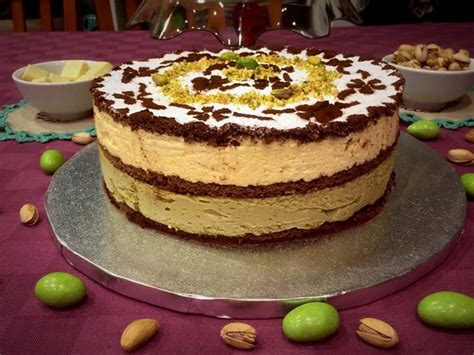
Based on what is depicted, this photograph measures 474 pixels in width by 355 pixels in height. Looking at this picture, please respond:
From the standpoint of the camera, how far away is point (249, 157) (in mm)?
1183

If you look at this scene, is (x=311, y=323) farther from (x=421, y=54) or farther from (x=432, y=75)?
(x=421, y=54)

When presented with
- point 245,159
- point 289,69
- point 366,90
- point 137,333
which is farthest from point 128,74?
point 137,333

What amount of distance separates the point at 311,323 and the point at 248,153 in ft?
1.32

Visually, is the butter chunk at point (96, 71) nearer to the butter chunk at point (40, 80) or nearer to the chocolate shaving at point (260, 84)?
the butter chunk at point (40, 80)

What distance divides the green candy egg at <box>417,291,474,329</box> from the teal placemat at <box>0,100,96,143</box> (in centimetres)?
144

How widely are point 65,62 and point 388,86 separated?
1406 mm

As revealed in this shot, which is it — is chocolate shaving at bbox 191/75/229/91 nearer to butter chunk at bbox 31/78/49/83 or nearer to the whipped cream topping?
the whipped cream topping

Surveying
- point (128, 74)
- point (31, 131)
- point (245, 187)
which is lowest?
point (31, 131)

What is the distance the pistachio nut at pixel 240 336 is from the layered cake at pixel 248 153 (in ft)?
1.11

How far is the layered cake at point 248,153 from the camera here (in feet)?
3.90

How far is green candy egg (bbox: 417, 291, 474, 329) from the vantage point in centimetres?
98

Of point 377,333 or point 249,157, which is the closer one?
point 377,333

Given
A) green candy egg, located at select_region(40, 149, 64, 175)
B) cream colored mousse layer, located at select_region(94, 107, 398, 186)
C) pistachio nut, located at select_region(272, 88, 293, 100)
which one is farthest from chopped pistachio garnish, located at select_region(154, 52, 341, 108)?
green candy egg, located at select_region(40, 149, 64, 175)

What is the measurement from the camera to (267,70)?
5.27 ft
